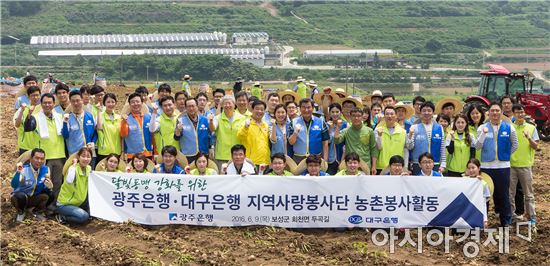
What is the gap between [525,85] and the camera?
804 inches

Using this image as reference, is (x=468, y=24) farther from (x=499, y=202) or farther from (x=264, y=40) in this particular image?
(x=499, y=202)

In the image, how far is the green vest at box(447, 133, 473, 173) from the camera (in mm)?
9680

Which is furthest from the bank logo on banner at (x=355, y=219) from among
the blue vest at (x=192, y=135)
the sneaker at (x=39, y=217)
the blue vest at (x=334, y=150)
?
the sneaker at (x=39, y=217)

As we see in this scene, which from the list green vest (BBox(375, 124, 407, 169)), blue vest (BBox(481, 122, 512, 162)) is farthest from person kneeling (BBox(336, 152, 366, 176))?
blue vest (BBox(481, 122, 512, 162))

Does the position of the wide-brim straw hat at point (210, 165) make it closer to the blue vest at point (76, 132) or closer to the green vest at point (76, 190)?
the green vest at point (76, 190)

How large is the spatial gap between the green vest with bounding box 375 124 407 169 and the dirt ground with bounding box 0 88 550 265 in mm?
1023

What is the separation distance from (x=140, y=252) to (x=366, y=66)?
1515 inches

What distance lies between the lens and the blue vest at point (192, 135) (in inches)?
391

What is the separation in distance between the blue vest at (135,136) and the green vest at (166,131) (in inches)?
6.3

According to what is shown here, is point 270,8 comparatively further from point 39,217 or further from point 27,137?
point 39,217

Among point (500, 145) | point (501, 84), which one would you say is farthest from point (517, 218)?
point (501, 84)

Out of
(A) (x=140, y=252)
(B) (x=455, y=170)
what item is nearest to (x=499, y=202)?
(B) (x=455, y=170)

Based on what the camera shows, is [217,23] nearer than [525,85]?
No

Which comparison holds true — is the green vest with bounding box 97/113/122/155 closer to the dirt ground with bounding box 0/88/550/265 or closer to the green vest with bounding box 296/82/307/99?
the dirt ground with bounding box 0/88/550/265
